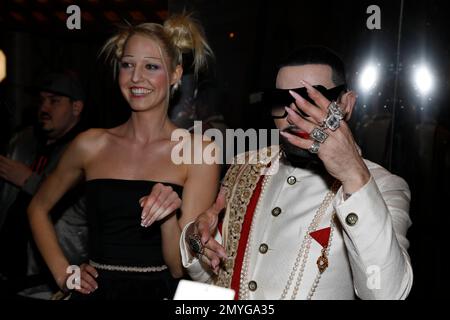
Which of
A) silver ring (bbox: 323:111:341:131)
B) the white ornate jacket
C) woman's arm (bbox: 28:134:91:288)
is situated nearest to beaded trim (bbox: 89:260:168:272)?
woman's arm (bbox: 28:134:91:288)

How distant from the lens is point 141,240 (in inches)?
83.2

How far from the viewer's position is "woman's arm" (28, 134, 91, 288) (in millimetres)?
2248

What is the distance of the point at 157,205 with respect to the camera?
165 centimetres

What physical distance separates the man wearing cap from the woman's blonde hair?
735 millimetres

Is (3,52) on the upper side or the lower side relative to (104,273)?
upper

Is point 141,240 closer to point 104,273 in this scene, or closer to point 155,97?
point 104,273

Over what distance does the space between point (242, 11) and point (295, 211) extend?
177 centimetres

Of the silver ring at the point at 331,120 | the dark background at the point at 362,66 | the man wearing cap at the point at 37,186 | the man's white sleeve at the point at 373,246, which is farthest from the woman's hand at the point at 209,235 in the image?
the dark background at the point at 362,66

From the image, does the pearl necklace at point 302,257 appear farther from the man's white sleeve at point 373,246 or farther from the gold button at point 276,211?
the man's white sleeve at point 373,246

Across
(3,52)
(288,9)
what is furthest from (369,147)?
(3,52)

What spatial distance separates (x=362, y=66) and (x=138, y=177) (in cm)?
152


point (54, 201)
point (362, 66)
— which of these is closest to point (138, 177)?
point (54, 201)

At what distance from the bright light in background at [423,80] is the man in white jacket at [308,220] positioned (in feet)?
5.06

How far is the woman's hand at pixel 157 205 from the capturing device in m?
1.64
